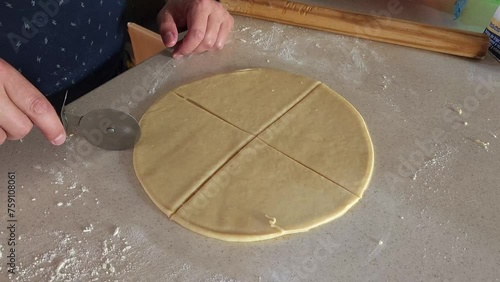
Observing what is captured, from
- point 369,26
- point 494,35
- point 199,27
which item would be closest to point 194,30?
point 199,27

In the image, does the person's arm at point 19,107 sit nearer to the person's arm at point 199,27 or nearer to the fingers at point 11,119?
the fingers at point 11,119

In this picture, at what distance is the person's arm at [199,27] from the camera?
4.28ft

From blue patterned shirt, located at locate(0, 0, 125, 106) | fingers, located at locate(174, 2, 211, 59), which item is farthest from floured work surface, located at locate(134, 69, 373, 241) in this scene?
blue patterned shirt, located at locate(0, 0, 125, 106)

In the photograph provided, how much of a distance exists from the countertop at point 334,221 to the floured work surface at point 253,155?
0.11 feet

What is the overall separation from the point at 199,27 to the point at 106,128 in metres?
0.42

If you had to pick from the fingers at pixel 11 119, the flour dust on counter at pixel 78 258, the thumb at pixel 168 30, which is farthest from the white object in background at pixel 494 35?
the fingers at pixel 11 119

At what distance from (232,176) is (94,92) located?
46 cm

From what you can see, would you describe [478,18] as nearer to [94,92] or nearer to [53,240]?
[94,92]

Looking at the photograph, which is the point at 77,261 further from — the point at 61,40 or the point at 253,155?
the point at 61,40

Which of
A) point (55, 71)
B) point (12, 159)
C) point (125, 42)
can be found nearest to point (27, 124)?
point (12, 159)

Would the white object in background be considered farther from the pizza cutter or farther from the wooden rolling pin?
the pizza cutter

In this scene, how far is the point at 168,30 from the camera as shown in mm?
1300

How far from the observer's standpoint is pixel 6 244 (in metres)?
0.89

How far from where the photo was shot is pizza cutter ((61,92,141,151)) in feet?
3.52
